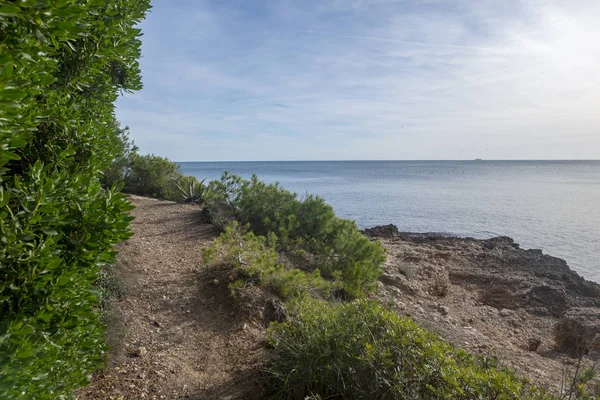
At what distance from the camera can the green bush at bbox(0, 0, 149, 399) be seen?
1870 mm

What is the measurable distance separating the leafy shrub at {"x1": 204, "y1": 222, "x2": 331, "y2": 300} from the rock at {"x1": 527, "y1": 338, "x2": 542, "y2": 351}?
447 centimetres

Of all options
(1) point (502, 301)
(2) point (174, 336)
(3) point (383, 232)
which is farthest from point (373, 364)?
(3) point (383, 232)

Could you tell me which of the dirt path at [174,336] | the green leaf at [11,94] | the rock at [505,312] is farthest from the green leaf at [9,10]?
the rock at [505,312]

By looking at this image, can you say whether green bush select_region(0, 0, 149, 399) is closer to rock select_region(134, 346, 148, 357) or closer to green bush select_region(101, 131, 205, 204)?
→ rock select_region(134, 346, 148, 357)

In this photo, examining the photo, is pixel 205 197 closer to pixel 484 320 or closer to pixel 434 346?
pixel 484 320

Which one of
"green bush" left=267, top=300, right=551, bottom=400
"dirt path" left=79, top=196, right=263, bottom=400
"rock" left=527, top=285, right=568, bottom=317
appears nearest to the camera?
"green bush" left=267, top=300, right=551, bottom=400

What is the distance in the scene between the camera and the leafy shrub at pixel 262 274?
629 cm

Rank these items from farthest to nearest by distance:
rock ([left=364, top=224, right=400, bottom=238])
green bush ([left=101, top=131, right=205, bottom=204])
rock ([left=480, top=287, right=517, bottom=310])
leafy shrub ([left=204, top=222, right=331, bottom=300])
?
1. rock ([left=364, top=224, right=400, bottom=238])
2. green bush ([left=101, top=131, right=205, bottom=204])
3. rock ([left=480, top=287, right=517, bottom=310])
4. leafy shrub ([left=204, top=222, right=331, bottom=300])

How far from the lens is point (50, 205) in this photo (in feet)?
7.00

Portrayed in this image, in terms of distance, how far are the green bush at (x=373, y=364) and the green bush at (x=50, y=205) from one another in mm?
1831

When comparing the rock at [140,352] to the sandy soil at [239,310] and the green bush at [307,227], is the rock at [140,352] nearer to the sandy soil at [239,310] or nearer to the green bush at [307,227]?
the sandy soil at [239,310]

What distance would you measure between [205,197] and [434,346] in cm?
997

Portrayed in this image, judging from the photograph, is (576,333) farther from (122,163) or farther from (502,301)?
(122,163)

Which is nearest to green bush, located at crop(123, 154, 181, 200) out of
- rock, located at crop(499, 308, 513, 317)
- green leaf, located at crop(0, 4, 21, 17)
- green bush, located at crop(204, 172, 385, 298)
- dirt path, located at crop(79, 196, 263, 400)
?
green bush, located at crop(204, 172, 385, 298)
